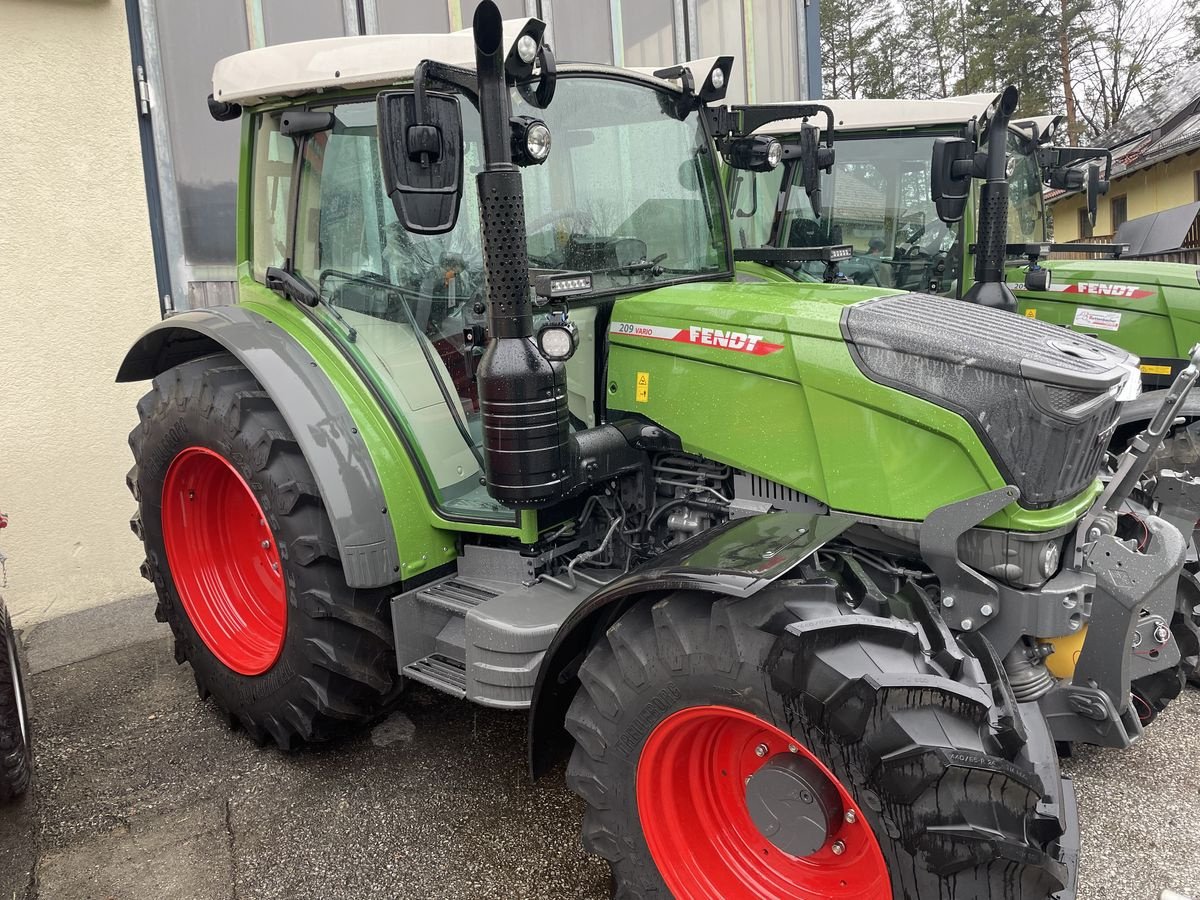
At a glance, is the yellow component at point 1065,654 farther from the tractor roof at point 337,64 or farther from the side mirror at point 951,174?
the side mirror at point 951,174

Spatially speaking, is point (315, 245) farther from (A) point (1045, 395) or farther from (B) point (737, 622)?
(A) point (1045, 395)

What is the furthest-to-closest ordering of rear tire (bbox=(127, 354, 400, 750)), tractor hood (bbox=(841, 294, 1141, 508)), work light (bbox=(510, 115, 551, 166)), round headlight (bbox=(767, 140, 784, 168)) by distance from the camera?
round headlight (bbox=(767, 140, 784, 168)) < rear tire (bbox=(127, 354, 400, 750)) < work light (bbox=(510, 115, 551, 166)) < tractor hood (bbox=(841, 294, 1141, 508))

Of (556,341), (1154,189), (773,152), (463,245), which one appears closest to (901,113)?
(773,152)

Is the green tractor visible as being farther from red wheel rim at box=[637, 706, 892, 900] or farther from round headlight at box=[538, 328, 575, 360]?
red wheel rim at box=[637, 706, 892, 900]

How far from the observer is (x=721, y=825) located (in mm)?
2420

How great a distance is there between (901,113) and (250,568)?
4559mm

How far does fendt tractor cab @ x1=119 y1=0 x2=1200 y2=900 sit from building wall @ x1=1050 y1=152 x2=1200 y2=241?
15064 millimetres

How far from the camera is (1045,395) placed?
2357 millimetres

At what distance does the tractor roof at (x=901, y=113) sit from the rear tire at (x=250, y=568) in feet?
12.6

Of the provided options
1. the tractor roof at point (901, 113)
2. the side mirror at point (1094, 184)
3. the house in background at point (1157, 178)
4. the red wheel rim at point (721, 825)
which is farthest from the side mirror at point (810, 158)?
the house in background at point (1157, 178)

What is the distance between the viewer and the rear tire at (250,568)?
3.04 metres

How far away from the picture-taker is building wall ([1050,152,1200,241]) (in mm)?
17203

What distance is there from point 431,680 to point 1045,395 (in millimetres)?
2003

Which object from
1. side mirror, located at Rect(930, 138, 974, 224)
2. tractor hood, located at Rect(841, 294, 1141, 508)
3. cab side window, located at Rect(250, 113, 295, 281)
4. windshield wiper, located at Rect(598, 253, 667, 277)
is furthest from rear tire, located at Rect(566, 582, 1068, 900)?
side mirror, located at Rect(930, 138, 974, 224)
